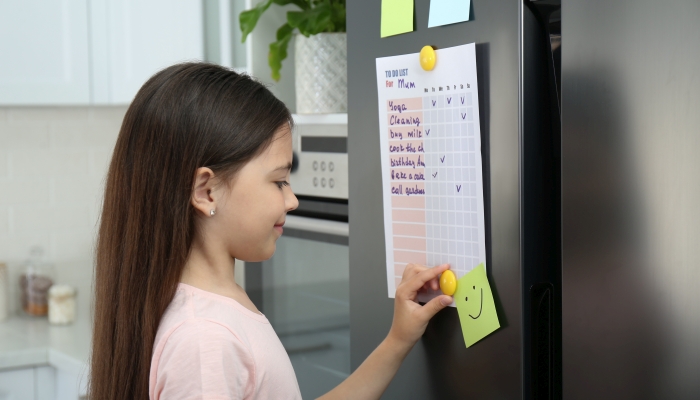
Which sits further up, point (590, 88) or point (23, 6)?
point (23, 6)

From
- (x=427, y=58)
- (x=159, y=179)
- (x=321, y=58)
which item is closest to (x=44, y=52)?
(x=321, y=58)

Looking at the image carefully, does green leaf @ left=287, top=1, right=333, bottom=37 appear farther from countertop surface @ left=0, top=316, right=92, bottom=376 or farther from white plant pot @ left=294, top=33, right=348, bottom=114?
countertop surface @ left=0, top=316, right=92, bottom=376

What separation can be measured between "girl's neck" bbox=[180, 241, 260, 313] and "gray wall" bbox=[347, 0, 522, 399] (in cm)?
21

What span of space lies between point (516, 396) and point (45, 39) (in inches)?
68.1

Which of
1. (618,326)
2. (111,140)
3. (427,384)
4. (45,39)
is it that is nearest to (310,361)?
(427,384)

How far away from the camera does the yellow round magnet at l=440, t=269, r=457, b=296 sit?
87 cm

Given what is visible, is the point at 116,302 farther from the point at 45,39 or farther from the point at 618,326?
the point at 45,39

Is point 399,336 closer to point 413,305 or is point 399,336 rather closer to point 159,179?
point 413,305

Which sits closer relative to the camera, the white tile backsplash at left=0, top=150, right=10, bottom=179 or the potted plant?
the potted plant

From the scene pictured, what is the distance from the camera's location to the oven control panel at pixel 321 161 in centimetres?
142

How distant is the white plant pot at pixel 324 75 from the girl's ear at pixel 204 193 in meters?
0.66

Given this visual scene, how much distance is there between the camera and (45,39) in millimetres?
2043

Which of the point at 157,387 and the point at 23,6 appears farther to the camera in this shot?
the point at 23,6

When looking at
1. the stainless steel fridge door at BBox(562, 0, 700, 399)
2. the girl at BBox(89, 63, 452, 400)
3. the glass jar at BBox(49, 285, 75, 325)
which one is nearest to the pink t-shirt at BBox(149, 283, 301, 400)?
the girl at BBox(89, 63, 452, 400)
